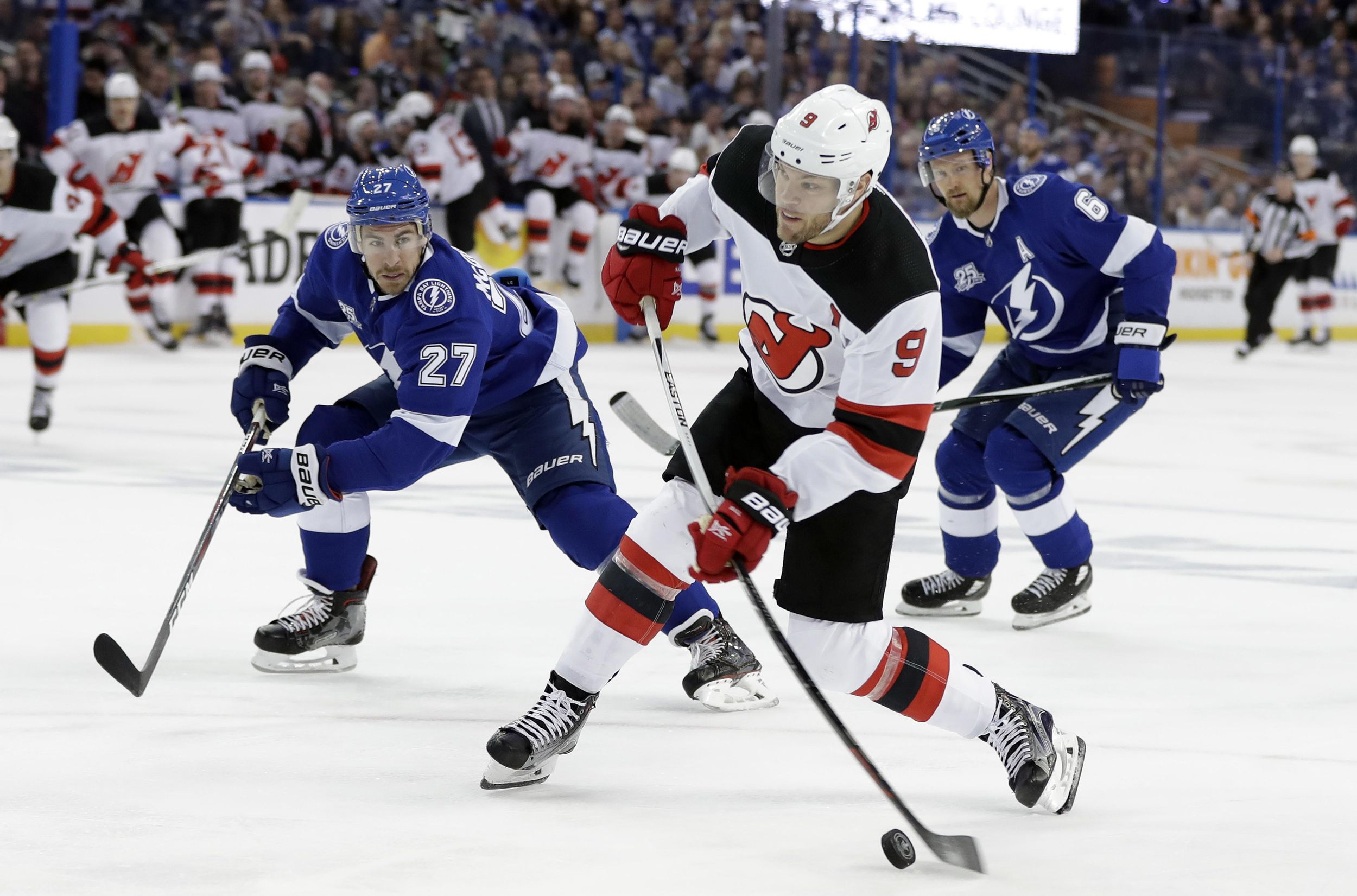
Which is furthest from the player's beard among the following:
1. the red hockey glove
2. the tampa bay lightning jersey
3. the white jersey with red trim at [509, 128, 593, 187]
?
the white jersey with red trim at [509, 128, 593, 187]

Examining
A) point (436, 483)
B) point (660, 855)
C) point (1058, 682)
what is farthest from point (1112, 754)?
point (436, 483)

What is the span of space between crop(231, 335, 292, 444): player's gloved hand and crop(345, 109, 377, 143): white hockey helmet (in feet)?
27.6

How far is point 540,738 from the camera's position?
2594 mm

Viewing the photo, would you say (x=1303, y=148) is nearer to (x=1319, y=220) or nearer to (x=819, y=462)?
(x=1319, y=220)

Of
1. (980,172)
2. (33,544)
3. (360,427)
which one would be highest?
(980,172)

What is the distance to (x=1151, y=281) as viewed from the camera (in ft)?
12.9

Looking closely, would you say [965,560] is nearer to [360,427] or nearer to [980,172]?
[980,172]

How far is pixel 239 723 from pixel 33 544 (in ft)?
6.06

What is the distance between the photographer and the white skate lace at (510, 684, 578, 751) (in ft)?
8.52

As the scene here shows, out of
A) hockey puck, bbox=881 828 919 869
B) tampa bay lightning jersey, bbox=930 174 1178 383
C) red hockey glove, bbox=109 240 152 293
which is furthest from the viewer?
red hockey glove, bbox=109 240 152 293

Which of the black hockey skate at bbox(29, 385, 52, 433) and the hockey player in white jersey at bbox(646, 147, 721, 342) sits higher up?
the black hockey skate at bbox(29, 385, 52, 433)


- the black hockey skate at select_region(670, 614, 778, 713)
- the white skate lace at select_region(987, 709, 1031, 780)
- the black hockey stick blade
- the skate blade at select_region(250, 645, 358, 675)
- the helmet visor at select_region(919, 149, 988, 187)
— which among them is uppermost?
the helmet visor at select_region(919, 149, 988, 187)

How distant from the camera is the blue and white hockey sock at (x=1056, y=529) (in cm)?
402

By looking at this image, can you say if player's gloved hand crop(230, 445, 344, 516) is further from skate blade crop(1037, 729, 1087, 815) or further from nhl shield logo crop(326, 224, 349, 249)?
skate blade crop(1037, 729, 1087, 815)
